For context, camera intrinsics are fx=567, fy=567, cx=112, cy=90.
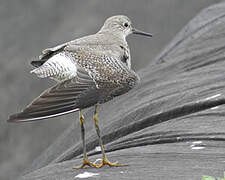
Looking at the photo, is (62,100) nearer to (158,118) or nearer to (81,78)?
(81,78)

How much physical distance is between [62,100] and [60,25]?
4093 millimetres

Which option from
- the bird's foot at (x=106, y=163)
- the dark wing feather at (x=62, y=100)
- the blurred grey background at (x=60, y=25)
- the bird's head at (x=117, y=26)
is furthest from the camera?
the blurred grey background at (x=60, y=25)

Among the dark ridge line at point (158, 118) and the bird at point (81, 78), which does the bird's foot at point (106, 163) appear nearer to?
the bird at point (81, 78)

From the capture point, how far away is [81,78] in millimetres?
1449

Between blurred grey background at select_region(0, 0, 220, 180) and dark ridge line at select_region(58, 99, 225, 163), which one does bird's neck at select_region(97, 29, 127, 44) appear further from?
blurred grey background at select_region(0, 0, 220, 180)

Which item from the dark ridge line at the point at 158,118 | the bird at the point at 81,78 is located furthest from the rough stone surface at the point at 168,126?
the bird at the point at 81,78

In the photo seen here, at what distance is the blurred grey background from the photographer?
492cm

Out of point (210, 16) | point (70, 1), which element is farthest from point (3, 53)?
point (210, 16)

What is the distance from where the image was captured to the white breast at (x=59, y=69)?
1472 mm

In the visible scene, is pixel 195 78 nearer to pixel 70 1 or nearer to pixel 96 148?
pixel 96 148

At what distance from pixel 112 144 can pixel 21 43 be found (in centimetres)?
350

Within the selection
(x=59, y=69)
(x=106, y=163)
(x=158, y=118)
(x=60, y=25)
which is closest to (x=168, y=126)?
(x=158, y=118)

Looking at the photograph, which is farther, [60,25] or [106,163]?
[60,25]

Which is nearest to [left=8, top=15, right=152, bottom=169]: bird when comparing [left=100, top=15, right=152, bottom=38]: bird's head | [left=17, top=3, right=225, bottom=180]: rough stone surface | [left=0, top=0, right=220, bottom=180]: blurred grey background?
[left=17, top=3, right=225, bottom=180]: rough stone surface
